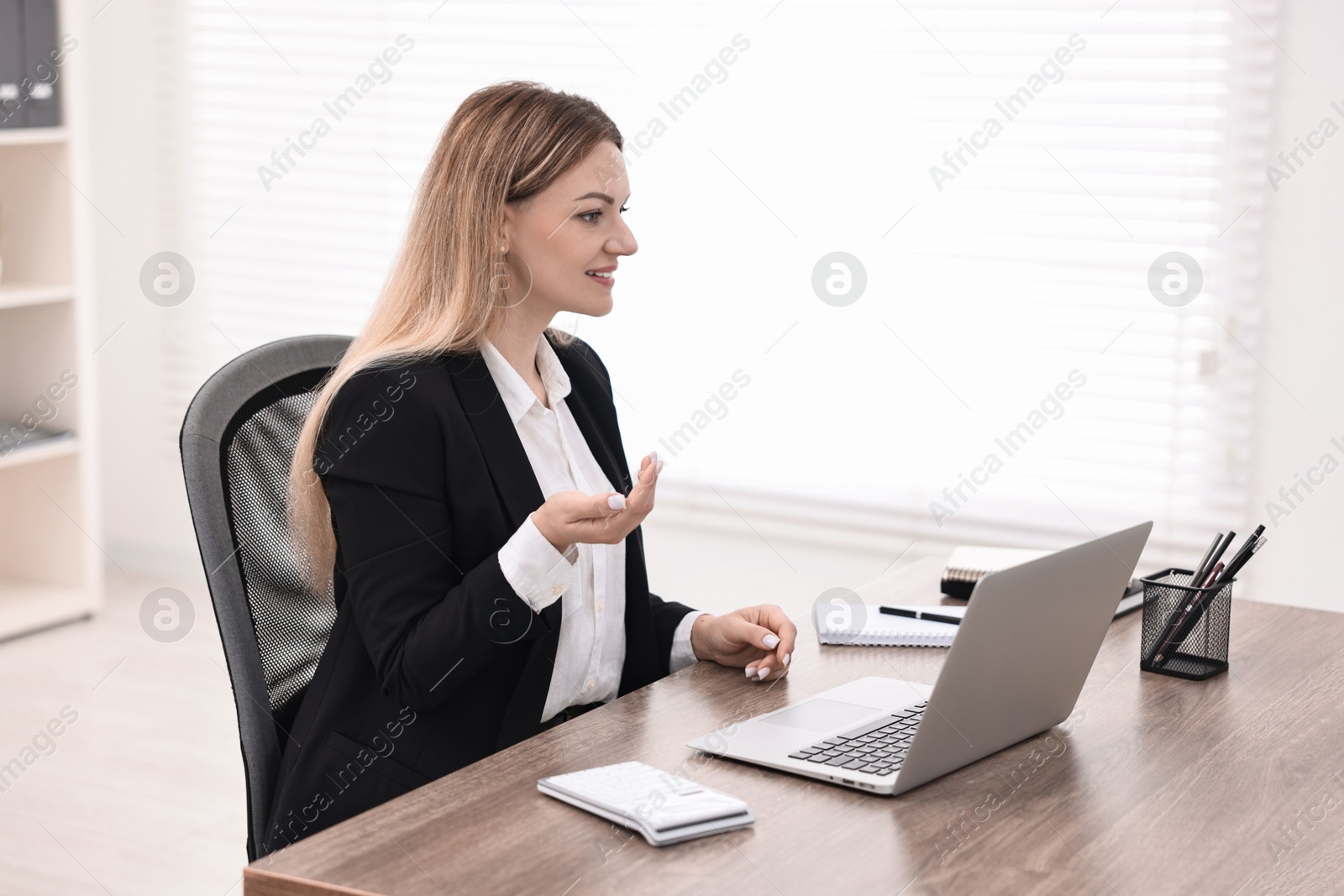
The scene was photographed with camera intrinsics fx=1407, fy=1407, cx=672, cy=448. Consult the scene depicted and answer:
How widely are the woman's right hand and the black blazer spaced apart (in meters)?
0.08

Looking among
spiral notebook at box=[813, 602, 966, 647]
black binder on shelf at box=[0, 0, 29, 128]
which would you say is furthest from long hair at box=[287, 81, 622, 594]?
black binder on shelf at box=[0, 0, 29, 128]

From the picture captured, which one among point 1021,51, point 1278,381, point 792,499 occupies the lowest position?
point 792,499

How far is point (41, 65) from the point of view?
381 centimetres

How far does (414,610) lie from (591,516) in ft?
0.77

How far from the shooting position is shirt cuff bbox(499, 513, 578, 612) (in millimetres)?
1422

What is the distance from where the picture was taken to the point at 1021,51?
309 centimetres

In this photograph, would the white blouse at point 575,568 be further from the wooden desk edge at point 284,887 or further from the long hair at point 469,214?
the wooden desk edge at point 284,887

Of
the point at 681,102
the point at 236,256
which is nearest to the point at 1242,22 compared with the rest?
the point at 681,102

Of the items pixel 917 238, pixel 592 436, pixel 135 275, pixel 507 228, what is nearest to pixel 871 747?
pixel 592 436

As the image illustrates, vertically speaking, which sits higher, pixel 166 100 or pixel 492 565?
pixel 166 100

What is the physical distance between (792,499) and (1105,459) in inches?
30.0

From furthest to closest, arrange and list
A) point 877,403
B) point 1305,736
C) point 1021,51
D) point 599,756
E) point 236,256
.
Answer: point 236,256 → point 877,403 → point 1021,51 → point 1305,736 → point 599,756

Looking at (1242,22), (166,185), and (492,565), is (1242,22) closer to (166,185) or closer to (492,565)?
(492,565)

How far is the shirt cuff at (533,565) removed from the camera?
1422mm
